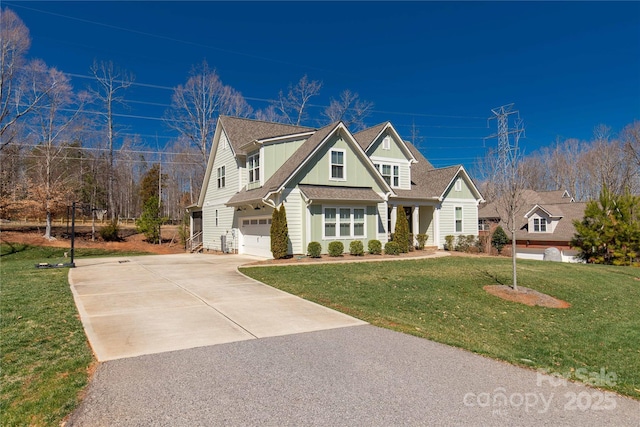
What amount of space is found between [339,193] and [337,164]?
1673 mm

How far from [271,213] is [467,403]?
14500 millimetres

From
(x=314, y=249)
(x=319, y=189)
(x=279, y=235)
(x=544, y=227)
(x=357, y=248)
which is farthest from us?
(x=544, y=227)

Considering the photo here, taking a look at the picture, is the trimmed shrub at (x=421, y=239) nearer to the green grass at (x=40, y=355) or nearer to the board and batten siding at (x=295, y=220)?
the board and batten siding at (x=295, y=220)

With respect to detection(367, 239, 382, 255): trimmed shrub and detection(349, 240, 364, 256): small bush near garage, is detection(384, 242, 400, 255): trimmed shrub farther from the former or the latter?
detection(349, 240, 364, 256): small bush near garage

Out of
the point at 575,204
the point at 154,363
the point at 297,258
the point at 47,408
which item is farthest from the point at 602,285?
the point at 575,204

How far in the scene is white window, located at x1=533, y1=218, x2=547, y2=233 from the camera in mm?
31766

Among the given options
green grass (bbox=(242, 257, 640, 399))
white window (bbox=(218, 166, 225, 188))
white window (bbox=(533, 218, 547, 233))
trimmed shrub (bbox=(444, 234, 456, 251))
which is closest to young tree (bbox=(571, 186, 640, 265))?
green grass (bbox=(242, 257, 640, 399))

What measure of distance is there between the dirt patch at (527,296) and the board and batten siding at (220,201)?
46.1 feet

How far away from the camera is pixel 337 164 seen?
18.5 meters

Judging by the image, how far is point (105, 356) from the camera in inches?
191

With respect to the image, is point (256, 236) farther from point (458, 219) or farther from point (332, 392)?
point (332, 392)

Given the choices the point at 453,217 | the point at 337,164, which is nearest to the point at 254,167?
the point at 337,164

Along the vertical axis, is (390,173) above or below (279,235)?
above

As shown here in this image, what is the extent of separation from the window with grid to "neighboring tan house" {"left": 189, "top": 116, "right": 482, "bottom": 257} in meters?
0.05
